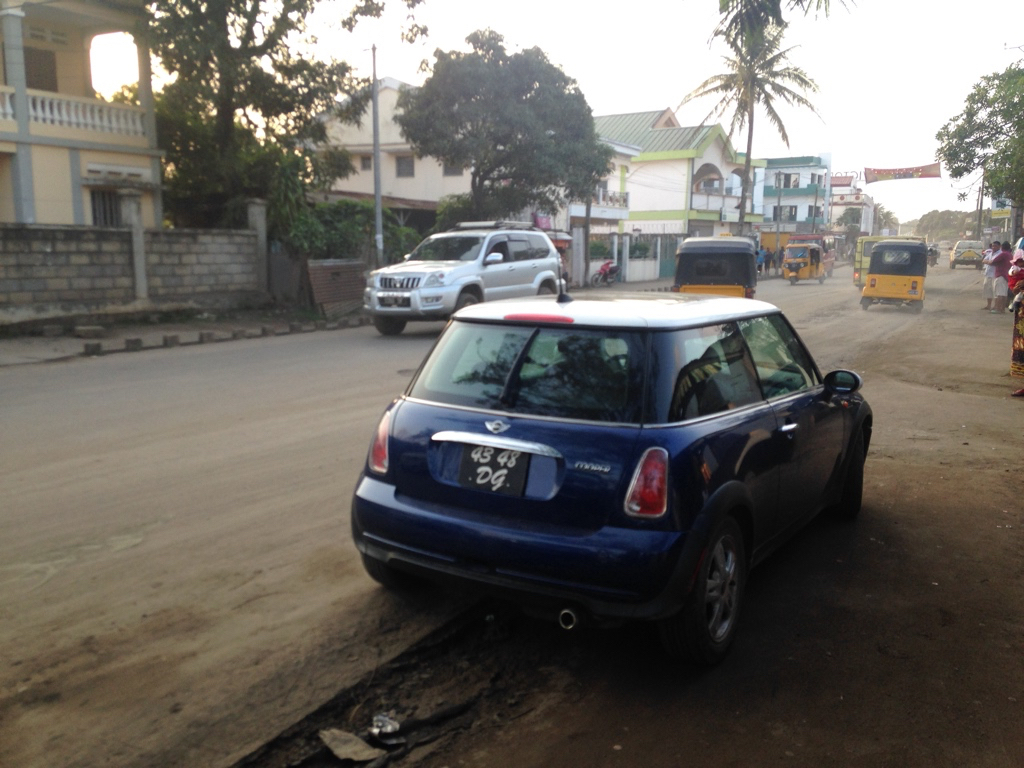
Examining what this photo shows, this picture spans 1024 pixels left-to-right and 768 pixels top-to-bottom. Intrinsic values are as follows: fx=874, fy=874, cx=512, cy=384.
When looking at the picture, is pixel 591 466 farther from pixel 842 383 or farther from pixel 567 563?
pixel 842 383

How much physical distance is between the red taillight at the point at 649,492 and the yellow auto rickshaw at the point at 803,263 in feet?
134

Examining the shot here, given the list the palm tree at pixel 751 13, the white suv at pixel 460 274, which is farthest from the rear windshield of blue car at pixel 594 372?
the white suv at pixel 460 274

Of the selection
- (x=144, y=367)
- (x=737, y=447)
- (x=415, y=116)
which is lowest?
(x=144, y=367)

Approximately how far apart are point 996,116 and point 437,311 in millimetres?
25177

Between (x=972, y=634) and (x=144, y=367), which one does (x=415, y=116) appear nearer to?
(x=144, y=367)

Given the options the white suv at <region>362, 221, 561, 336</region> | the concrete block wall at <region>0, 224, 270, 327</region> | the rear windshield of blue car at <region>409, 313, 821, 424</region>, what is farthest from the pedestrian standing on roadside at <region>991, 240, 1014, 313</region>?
the rear windshield of blue car at <region>409, 313, 821, 424</region>

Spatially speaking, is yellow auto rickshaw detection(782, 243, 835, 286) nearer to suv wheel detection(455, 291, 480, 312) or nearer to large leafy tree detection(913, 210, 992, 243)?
suv wheel detection(455, 291, 480, 312)

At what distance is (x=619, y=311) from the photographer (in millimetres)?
3963

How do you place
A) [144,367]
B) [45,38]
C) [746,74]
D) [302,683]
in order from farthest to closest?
[746,74], [45,38], [144,367], [302,683]

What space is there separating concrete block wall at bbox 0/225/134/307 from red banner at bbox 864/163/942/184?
7443 cm

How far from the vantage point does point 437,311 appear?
16.2m

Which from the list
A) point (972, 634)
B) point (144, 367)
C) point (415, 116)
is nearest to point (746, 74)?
point (415, 116)

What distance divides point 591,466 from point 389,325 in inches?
553

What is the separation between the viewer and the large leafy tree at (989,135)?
25.9m
